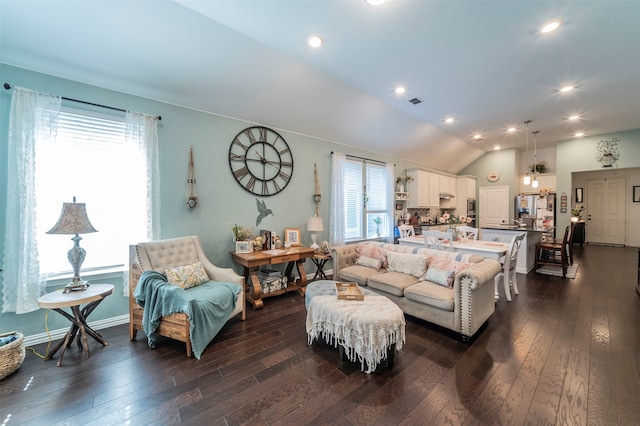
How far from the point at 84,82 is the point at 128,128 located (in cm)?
58

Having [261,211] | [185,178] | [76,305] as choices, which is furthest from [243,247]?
[76,305]

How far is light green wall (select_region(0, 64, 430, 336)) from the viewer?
248cm

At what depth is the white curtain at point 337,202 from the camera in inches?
192

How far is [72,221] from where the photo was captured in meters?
2.28

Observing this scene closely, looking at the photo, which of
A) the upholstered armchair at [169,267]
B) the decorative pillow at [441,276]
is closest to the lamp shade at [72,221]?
the upholstered armchair at [169,267]

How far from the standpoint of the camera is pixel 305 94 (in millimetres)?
3672

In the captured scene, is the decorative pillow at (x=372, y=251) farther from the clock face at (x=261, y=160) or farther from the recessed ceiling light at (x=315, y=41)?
the recessed ceiling light at (x=315, y=41)

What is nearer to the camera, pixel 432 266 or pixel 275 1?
pixel 275 1

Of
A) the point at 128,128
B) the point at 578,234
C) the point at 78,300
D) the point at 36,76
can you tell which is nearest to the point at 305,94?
the point at 128,128

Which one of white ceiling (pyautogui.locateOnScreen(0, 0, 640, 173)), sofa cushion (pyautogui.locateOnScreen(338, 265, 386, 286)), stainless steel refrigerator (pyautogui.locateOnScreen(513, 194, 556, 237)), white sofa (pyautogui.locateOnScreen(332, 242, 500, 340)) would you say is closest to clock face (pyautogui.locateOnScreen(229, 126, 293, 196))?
white ceiling (pyautogui.locateOnScreen(0, 0, 640, 173))

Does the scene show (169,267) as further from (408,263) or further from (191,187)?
(408,263)

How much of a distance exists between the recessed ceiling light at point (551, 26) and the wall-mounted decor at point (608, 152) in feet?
20.1

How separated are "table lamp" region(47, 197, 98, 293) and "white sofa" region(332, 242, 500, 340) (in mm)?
2958

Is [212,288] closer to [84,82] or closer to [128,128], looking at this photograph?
[128,128]
